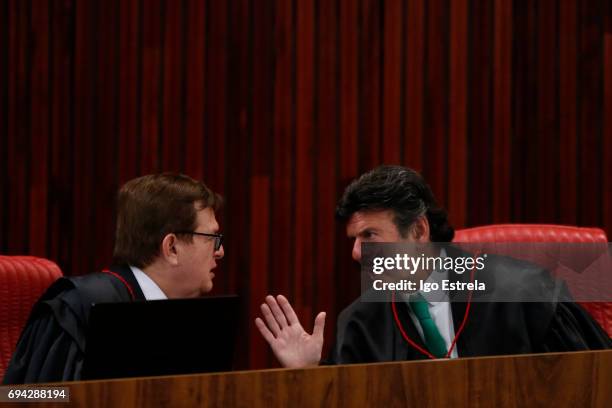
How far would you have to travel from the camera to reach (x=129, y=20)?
108 inches

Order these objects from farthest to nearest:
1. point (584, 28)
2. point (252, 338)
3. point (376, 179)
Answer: point (584, 28)
point (252, 338)
point (376, 179)

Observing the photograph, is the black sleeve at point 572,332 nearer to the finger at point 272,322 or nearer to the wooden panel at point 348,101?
the finger at point 272,322

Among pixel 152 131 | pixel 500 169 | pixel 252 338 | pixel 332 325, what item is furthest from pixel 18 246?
pixel 500 169

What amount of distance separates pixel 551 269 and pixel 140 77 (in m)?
1.57

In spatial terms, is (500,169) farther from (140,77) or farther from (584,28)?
(140,77)

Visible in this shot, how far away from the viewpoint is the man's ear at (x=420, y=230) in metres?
1.82

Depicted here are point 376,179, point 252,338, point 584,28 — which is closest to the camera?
point 376,179

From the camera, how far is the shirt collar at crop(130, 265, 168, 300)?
161 centimetres

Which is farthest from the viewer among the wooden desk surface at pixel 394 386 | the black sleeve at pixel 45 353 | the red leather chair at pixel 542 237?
the red leather chair at pixel 542 237

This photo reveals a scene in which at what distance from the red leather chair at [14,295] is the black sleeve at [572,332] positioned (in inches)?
45.7

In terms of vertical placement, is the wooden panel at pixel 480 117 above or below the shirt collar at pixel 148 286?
above

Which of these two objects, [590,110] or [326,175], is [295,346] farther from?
[590,110]

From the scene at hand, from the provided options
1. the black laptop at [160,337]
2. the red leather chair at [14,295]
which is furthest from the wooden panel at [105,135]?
the black laptop at [160,337]

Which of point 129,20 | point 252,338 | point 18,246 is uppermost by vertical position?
point 129,20
